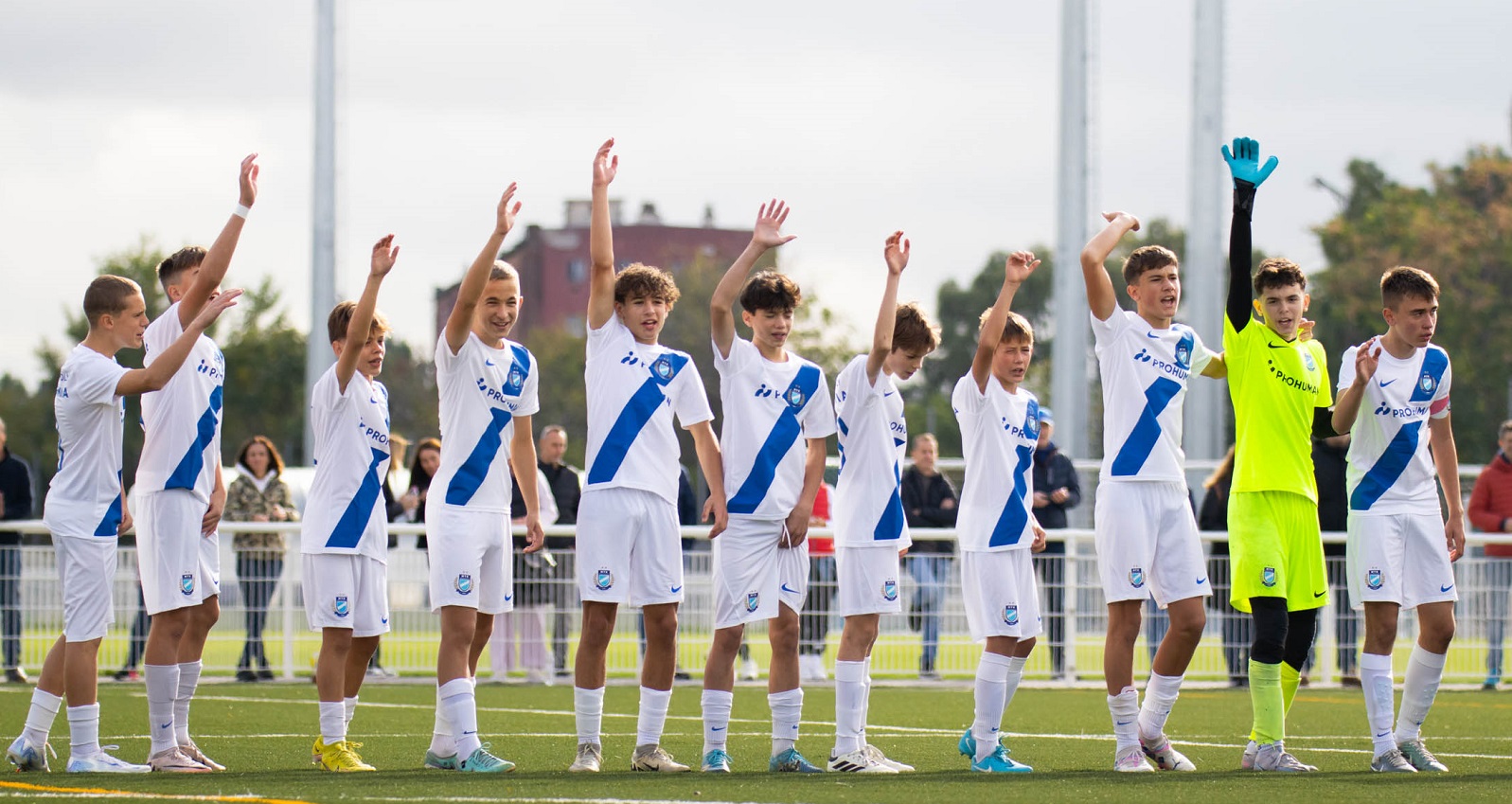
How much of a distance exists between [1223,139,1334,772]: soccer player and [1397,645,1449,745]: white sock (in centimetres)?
50

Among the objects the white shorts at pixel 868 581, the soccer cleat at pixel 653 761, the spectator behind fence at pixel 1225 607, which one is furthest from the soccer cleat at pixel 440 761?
the spectator behind fence at pixel 1225 607

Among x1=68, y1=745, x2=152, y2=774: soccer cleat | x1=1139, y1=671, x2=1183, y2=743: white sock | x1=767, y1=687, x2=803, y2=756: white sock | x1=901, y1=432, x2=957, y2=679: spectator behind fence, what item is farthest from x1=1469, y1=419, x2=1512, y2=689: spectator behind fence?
x1=68, y1=745, x2=152, y2=774: soccer cleat

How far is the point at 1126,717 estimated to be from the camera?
7664mm

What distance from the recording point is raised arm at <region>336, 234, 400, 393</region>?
7.51 m

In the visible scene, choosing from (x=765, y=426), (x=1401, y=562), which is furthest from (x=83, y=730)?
(x=1401, y=562)

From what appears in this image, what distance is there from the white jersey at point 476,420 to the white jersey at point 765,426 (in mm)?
868

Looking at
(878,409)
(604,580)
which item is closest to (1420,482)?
(878,409)

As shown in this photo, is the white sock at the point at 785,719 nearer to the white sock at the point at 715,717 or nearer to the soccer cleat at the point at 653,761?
the white sock at the point at 715,717

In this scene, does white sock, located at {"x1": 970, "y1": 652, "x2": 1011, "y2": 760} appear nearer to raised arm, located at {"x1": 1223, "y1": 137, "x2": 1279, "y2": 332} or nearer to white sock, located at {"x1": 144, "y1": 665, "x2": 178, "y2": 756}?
raised arm, located at {"x1": 1223, "y1": 137, "x2": 1279, "y2": 332}

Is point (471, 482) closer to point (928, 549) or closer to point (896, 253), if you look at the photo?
point (896, 253)

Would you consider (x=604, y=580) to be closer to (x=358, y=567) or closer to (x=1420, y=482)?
(x=358, y=567)

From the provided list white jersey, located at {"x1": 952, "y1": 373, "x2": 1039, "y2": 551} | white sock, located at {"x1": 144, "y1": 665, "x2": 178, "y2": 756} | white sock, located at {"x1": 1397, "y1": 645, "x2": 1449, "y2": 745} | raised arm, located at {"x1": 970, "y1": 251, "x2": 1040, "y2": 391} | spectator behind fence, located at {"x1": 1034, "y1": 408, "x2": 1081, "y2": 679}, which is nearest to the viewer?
raised arm, located at {"x1": 970, "y1": 251, "x2": 1040, "y2": 391}

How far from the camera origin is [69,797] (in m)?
6.40

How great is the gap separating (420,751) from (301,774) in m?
1.39
